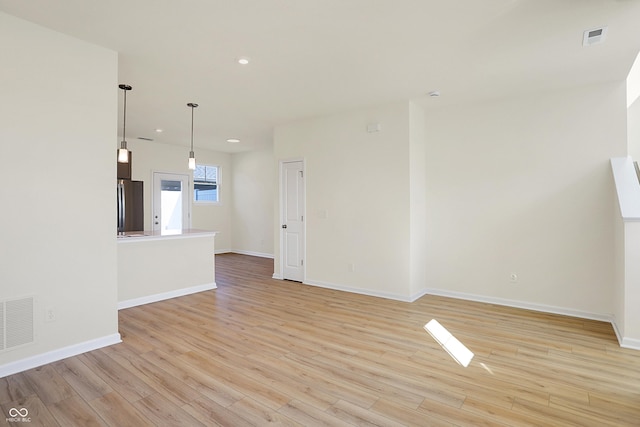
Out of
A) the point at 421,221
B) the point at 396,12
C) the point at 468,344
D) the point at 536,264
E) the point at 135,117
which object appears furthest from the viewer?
the point at 135,117

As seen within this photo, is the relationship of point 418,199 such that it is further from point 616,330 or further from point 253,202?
point 253,202

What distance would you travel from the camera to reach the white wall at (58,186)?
269 cm

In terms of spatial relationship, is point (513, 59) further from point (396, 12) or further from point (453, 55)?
point (396, 12)

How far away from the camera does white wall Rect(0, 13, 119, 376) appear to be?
2686 millimetres

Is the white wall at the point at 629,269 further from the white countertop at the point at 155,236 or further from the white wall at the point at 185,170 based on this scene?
the white wall at the point at 185,170

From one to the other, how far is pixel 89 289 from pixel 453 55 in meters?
4.07

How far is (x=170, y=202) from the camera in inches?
330

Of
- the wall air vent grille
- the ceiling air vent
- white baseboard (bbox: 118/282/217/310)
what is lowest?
white baseboard (bbox: 118/282/217/310)

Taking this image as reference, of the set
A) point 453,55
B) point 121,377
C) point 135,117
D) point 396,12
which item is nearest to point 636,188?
point 453,55

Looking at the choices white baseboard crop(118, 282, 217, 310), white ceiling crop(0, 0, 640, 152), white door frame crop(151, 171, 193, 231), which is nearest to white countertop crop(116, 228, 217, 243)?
white baseboard crop(118, 282, 217, 310)

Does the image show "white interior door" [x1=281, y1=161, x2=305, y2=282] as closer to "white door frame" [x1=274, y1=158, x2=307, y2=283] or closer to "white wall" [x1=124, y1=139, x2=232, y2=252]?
"white door frame" [x1=274, y1=158, x2=307, y2=283]

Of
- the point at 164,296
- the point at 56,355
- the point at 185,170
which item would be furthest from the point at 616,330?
the point at 185,170

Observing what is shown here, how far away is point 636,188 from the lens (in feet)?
11.5

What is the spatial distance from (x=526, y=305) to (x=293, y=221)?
3.71 m
